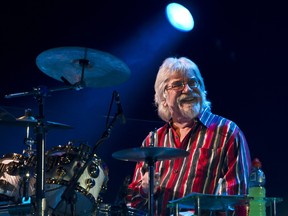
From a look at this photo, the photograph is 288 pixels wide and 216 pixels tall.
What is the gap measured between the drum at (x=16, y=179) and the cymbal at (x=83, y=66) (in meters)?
0.95

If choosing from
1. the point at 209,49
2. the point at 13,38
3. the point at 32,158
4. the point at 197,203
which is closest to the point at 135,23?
the point at 209,49

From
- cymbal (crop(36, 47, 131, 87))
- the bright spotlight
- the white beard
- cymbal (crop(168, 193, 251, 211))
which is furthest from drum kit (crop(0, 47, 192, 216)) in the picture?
the bright spotlight

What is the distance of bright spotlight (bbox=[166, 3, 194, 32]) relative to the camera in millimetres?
5379

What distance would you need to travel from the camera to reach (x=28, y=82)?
5477 mm

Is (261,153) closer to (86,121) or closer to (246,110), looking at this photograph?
(246,110)

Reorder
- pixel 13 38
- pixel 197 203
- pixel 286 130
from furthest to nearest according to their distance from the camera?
pixel 13 38, pixel 286 130, pixel 197 203

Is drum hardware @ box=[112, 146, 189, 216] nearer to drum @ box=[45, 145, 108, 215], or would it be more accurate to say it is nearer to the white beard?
the white beard

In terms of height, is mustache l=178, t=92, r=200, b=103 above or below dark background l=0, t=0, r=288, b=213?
below

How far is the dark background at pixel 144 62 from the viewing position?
5.00 m

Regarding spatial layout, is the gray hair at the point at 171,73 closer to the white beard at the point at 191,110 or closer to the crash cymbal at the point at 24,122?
the white beard at the point at 191,110

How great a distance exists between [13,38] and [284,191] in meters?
3.04

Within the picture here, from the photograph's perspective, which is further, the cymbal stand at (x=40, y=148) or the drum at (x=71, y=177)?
the drum at (x=71, y=177)

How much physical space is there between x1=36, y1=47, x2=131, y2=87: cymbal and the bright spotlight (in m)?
1.79

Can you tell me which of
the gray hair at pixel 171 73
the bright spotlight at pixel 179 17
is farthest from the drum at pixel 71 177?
the bright spotlight at pixel 179 17
